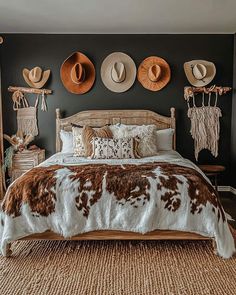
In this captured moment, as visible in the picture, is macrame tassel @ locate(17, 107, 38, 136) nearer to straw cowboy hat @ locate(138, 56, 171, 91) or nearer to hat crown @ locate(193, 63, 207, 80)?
straw cowboy hat @ locate(138, 56, 171, 91)

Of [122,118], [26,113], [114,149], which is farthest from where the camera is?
[26,113]

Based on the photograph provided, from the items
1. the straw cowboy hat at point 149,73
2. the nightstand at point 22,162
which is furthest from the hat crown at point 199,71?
the nightstand at point 22,162

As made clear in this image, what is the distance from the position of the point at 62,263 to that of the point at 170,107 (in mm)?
3000

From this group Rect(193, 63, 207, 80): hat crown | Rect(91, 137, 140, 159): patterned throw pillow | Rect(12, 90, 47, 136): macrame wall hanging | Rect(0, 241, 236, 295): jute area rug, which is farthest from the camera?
Rect(12, 90, 47, 136): macrame wall hanging

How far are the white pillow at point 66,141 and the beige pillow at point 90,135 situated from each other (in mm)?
359

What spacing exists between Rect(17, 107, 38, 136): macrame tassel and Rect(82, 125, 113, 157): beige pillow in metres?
1.11

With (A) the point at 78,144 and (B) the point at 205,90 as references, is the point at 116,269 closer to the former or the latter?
(A) the point at 78,144

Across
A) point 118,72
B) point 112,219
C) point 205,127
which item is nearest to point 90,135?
point 118,72

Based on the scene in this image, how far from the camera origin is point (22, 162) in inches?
164

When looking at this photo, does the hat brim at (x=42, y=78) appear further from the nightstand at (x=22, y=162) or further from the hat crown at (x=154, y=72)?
the hat crown at (x=154, y=72)

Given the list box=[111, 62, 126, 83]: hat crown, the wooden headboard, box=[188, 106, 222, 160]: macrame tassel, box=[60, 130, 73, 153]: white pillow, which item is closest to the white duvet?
box=[60, 130, 73, 153]: white pillow

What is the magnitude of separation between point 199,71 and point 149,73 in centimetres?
76

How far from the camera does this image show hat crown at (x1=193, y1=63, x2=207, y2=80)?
14.2 ft

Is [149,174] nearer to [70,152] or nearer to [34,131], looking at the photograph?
[70,152]
